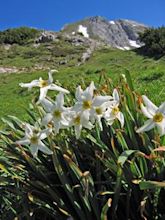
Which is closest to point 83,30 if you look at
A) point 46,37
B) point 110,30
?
point 110,30

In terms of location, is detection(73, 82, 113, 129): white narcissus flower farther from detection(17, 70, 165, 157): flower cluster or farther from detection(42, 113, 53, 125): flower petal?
detection(42, 113, 53, 125): flower petal

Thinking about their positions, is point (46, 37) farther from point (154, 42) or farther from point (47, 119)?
point (47, 119)

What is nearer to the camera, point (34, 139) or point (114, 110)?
point (34, 139)

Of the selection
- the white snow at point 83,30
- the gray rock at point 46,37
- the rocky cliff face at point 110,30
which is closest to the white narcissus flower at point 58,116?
the gray rock at point 46,37

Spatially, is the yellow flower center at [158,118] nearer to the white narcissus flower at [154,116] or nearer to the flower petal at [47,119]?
the white narcissus flower at [154,116]

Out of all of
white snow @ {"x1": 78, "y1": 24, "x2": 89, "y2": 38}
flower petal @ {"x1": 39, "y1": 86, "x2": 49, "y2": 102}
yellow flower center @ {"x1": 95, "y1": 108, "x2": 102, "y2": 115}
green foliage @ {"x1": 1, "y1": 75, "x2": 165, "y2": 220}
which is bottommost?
green foliage @ {"x1": 1, "y1": 75, "x2": 165, "y2": 220}

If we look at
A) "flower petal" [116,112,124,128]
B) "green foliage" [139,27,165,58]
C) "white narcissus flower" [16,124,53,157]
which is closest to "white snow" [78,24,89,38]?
"green foliage" [139,27,165,58]

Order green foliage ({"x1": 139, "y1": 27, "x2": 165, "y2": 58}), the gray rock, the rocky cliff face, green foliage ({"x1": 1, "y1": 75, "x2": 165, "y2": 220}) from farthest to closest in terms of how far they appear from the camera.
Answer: the rocky cliff face
the gray rock
green foliage ({"x1": 139, "y1": 27, "x2": 165, "y2": 58})
green foliage ({"x1": 1, "y1": 75, "x2": 165, "y2": 220})
